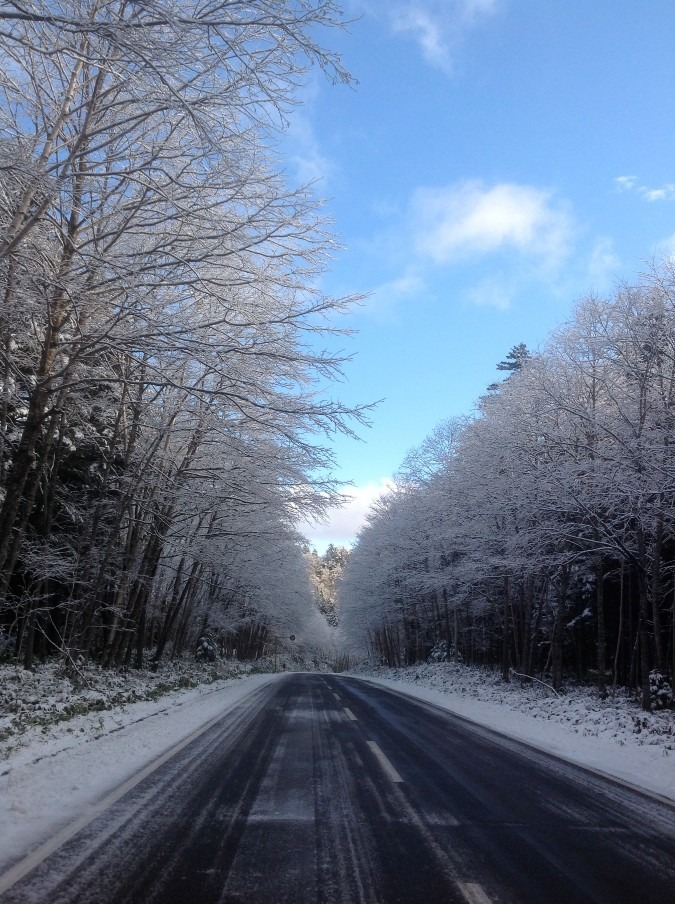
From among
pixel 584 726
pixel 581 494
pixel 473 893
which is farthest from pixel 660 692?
pixel 473 893

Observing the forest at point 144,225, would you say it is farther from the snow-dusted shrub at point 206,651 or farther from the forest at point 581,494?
the snow-dusted shrub at point 206,651

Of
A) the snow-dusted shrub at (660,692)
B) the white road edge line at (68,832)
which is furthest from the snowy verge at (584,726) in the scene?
the white road edge line at (68,832)

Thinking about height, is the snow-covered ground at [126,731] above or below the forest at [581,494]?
below

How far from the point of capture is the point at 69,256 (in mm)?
8711

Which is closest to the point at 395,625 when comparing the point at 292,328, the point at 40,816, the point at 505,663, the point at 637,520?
the point at 505,663

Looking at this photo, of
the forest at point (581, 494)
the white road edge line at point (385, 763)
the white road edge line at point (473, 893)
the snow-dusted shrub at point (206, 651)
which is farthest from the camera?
the snow-dusted shrub at point (206, 651)

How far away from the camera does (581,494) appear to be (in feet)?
49.9

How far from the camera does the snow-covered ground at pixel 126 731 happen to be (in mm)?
5680

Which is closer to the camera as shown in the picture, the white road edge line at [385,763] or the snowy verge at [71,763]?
the snowy verge at [71,763]

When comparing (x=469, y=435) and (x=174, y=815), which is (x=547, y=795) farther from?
(x=469, y=435)

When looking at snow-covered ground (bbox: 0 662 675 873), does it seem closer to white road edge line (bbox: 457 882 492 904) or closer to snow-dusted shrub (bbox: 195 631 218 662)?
white road edge line (bbox: 457 882 492 904)

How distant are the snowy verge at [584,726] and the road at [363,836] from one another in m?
0.89

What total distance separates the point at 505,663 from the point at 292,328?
775 inches

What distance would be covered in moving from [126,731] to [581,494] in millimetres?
11343
